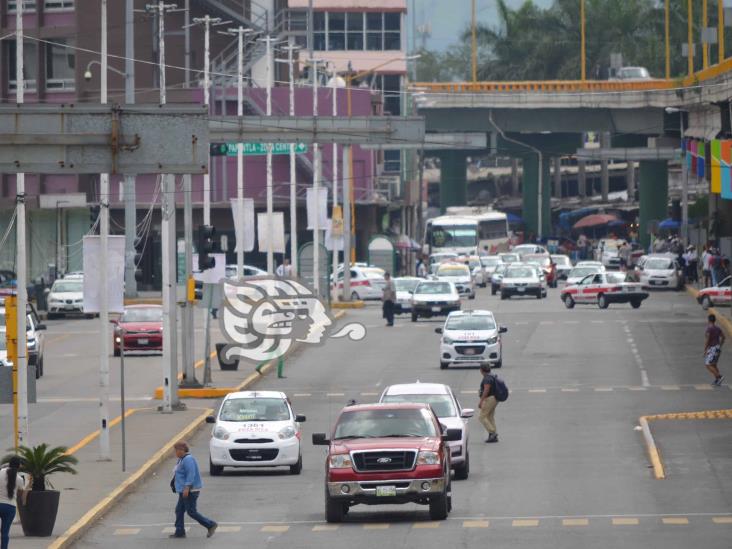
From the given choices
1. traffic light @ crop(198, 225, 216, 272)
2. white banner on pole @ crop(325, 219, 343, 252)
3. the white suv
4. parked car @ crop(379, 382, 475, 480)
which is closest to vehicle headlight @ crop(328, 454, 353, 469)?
parked car @ crop(379, 382, 475, 480)

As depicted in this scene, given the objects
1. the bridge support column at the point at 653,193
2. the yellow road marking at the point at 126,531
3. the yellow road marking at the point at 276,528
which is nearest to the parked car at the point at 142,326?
the yellow road marking at the point at 126,531

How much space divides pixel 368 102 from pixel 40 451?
8566cm

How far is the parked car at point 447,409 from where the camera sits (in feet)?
96.7

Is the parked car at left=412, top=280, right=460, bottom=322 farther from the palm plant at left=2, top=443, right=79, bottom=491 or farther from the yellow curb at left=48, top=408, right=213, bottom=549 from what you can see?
the palm plant at left=2, top=443, right=79, bottom=491

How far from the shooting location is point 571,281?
7394 centimetres

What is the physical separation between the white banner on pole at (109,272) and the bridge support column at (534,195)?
9703cm

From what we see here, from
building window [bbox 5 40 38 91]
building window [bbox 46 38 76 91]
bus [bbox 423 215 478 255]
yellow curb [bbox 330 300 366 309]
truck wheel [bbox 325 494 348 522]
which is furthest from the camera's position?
bus [bbox 423 215 478 255]

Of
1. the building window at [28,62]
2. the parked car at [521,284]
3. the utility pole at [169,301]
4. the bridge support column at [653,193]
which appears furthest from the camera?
the bridge support column at [653,193]

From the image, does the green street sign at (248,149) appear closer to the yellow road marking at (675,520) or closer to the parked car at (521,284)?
the parked car at (521,284)

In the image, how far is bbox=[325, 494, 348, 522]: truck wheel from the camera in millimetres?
24703

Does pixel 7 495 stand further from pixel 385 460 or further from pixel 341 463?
pixel 385 460

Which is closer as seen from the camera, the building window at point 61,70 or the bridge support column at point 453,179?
the building window at point 61,70

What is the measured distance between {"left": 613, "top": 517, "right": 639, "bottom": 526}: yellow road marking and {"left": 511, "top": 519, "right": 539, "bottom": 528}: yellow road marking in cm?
110

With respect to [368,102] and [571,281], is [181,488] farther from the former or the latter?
[368,102]
